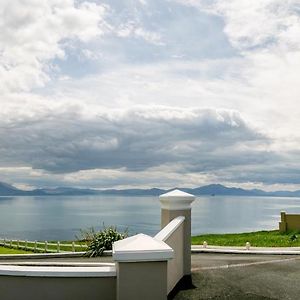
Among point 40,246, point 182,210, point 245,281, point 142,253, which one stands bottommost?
point 40,246

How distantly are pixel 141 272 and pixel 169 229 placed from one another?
241cm

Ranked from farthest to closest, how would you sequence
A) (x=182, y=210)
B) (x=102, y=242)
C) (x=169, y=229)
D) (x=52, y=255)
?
1. (x=52, y=255)
2. (x=102, y=242)
3. (x=182, y=210)
4. (x=169, y=229)

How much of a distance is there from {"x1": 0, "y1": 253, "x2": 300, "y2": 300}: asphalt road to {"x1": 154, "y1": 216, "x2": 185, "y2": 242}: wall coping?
1186mm

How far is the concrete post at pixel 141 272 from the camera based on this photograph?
7176mm

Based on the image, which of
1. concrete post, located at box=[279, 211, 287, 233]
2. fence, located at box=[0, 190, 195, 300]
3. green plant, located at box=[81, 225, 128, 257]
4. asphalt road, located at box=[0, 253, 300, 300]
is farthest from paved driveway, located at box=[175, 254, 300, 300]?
concrete post, located at box=[279, 211, 287, 233]

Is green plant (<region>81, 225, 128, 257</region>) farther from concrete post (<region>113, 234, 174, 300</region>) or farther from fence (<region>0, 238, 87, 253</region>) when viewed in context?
concrete post (<region>113, 234, 174, 300</region>)

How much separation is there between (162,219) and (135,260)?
13.6 feet

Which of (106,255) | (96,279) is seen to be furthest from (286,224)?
(96,279)

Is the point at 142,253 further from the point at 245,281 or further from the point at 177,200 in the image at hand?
the point at 245,281

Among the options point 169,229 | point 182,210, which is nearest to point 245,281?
point 182,210

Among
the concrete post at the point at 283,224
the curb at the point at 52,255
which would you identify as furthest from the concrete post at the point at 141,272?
the concrete post at the point at 283,224

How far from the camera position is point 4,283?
7.79m

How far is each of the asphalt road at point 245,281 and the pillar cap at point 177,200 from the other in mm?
1597

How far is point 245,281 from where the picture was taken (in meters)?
10.8
